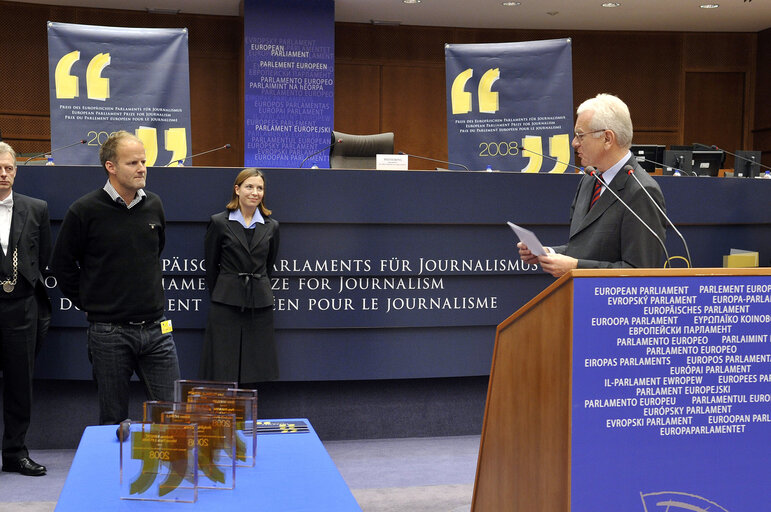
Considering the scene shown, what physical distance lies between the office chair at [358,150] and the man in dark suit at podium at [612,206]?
2.65m

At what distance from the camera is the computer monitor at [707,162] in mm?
6090

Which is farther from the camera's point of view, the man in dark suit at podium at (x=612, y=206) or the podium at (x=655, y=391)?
the man in dark suit at podium at (x=612, y=206)

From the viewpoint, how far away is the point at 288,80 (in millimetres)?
8008

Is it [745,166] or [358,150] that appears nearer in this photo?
[358,150]

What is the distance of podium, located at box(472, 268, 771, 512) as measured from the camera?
5.52 ft

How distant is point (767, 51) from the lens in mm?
9852

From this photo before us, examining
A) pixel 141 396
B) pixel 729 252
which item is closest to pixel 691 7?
pixel 729 252

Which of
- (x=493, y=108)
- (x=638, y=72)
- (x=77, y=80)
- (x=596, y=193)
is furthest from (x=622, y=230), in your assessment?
(x=638, y=72)

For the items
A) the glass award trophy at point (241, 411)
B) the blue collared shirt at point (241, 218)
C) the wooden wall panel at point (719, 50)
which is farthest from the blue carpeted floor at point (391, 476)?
the wooden wall panel at point (719, 50)

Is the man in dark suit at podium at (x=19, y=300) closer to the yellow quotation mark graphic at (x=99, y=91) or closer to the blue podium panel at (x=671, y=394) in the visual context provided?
the yellow quotation mark graphic at (x=99, y=91)

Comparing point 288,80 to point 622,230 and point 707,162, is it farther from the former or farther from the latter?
point 622,230

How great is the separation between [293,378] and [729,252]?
262cm

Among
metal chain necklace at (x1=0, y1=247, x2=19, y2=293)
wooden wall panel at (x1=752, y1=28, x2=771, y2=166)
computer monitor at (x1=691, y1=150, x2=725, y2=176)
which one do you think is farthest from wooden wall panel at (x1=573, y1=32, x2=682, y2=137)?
metal chain necklace at (x1=0, y1=247, x2=19, y2=293)

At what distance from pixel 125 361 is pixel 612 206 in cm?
195
